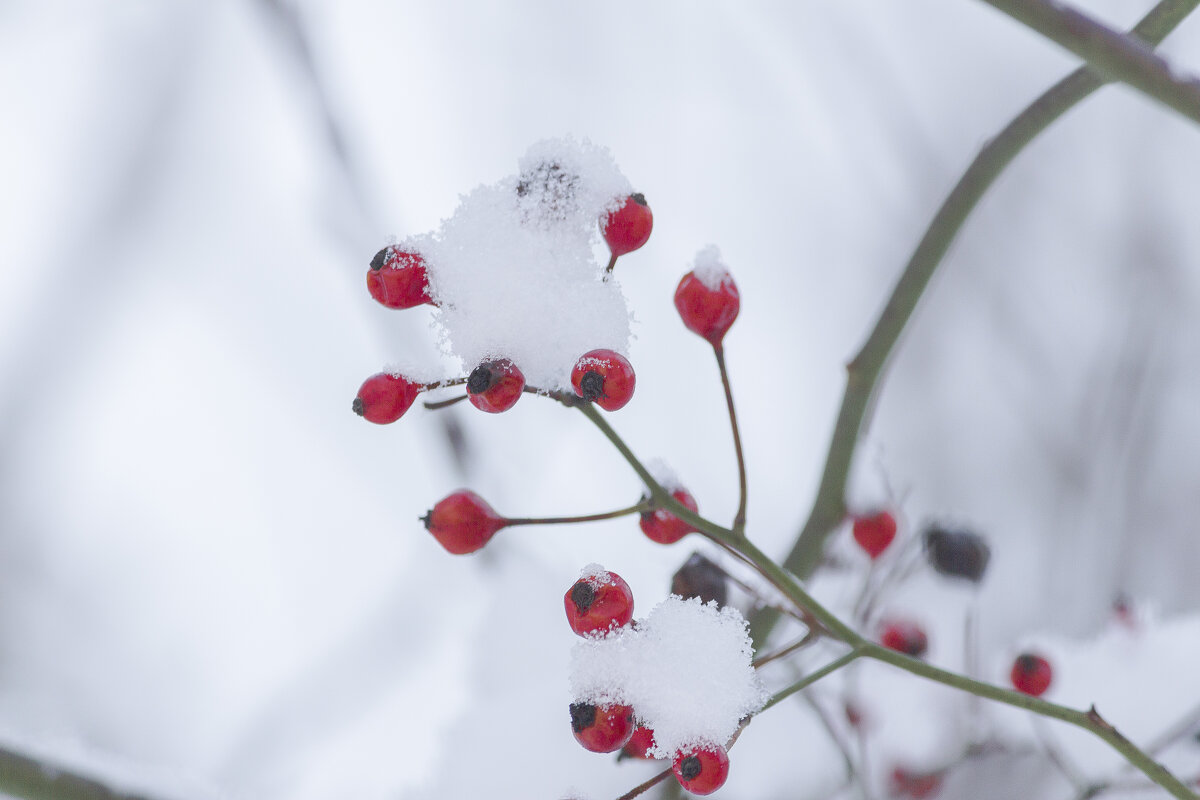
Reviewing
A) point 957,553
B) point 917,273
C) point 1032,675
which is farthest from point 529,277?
point 1032,675

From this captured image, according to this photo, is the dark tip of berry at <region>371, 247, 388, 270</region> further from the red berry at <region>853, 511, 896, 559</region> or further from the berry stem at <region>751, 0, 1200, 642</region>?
the red berry at <region>853, 511, 896, 559</region>

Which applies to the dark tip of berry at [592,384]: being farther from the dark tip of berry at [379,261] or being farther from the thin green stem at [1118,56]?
the thin green stem at [1118,56]

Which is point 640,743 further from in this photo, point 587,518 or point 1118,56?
point 1118,56

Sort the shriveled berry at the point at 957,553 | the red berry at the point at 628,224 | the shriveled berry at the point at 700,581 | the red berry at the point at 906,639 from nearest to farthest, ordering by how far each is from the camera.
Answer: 1. the red berry at the point at 628,224
2. the shriveled berry at the point at 700,581
3. the shriveled berry at the point at 957,553
4. the red berry at the point at 906,639

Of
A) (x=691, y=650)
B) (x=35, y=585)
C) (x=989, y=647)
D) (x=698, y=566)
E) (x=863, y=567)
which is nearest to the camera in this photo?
(x=691, y=650)

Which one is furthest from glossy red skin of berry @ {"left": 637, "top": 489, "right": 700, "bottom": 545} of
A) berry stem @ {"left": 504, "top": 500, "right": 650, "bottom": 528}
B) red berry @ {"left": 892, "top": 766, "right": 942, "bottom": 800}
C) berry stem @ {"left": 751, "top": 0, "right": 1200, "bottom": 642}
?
red berry @ {"left": 892, "top": 766, "right": 942, "bottom": 800}

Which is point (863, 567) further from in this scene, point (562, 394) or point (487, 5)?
point (487, 5)

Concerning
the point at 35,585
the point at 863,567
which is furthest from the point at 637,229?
the point at 35,585

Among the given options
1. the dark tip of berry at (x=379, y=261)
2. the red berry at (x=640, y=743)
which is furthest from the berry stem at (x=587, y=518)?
the dark tip of berry at (x=379, y=261)
